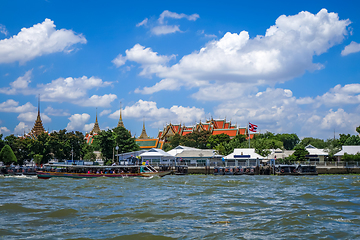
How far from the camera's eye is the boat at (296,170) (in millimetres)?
42688

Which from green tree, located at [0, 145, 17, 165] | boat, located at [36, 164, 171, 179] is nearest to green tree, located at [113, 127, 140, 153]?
green tree, located at [0, 145, 17, 165]

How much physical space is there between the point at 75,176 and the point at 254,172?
69.1 ft

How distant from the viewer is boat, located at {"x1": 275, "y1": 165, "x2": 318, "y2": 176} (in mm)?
42688

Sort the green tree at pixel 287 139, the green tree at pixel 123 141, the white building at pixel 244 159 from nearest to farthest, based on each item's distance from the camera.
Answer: the white building at pixel 244 159 < the green tree at pixel 123 141 < the green tree at pixel 287 139

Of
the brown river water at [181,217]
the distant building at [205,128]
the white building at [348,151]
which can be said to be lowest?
the brown river water at [181,217]

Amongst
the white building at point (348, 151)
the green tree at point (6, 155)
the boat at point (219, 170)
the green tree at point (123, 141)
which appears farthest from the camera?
the green tree at point (123, 141)

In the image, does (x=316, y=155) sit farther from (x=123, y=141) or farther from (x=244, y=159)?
(x=123, y=141)

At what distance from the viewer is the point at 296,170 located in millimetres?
43562

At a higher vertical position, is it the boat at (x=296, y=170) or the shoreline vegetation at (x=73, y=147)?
the shoreline vegetation at (x=73, y=147)

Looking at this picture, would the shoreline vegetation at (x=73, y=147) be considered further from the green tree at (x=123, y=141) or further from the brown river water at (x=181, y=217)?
the brown river water at (x=181, y=217)

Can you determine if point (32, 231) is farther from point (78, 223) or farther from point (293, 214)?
point (293, 214)

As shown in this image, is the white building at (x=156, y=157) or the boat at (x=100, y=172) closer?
the boat at (x=100, y=172)

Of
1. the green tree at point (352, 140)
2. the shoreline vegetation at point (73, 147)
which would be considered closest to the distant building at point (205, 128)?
the shoreline vegetation at point (73, 147)

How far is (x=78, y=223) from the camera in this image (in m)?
12.0
